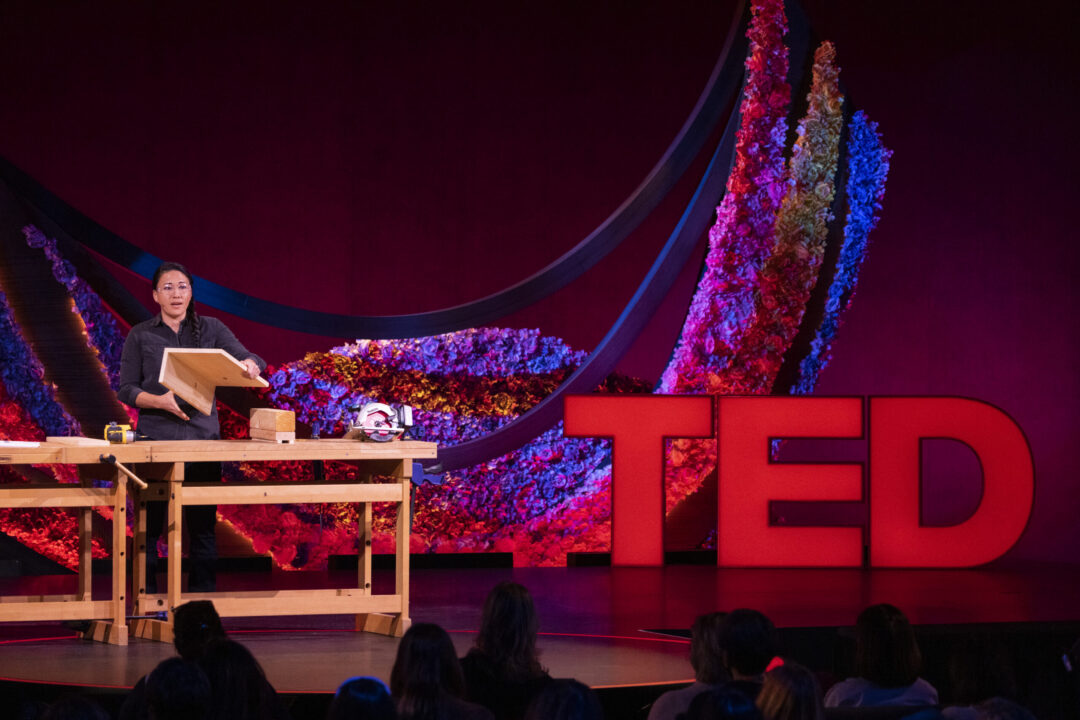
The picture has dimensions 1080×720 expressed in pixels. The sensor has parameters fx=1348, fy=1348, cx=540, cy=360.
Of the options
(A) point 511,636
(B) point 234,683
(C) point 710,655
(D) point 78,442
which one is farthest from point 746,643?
(D) point 78,442

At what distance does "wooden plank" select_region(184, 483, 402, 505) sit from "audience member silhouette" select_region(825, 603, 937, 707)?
7.65 feet

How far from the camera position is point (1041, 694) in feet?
17.1

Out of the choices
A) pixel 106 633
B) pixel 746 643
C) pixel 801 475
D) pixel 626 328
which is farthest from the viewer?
pixel 626 328

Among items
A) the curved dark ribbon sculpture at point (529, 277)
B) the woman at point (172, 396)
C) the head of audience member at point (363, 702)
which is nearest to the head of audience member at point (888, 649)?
the head of audience member at point (363, 702)

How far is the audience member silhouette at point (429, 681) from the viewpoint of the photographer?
2.99 metres

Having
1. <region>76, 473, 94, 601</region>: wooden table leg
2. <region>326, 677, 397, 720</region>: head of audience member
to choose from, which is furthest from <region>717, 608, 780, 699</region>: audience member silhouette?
<region>76, 473, 94, 601</region>: wooden table leg

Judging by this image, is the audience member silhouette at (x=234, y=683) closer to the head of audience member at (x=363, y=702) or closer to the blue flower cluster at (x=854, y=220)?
the head of audience member at (x=363, y=702)

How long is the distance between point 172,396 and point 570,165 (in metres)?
3.87

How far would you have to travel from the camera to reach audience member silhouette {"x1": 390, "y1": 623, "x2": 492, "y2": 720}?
299 centimetres

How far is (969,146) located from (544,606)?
4.47 metres

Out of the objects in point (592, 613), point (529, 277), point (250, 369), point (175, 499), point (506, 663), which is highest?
point (529, 277)

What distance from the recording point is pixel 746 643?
3383mm

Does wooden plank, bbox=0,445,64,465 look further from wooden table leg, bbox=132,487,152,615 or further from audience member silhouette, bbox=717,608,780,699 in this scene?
audience member silhouette, bbox=717,608,780,699

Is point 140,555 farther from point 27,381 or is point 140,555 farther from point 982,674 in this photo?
point 982,674
